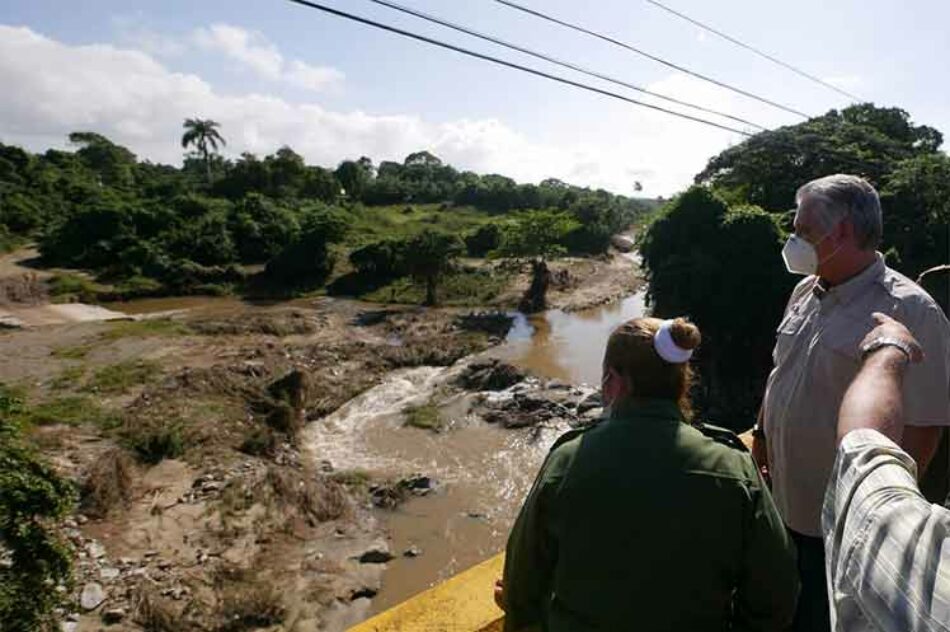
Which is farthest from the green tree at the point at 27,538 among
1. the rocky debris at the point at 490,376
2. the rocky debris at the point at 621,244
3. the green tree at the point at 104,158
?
the green tree at the point at 104,158

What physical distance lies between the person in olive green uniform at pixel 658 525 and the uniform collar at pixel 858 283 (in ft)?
2.65

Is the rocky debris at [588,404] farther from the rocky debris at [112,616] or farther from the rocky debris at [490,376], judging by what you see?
the rocky debris at [112,616]

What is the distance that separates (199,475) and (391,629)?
8.02m

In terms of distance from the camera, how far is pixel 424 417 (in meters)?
12.8

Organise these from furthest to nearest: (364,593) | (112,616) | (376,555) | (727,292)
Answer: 1. (727,292)
2. (376,555)
3. (364,593)
4. (112,616)

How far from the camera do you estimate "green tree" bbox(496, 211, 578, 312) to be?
923 inches

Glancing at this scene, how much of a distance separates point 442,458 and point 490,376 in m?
3.97

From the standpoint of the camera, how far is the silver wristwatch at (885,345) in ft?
4.57

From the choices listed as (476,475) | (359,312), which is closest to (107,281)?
(359,312)

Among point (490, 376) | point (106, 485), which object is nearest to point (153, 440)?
point (106, 485)

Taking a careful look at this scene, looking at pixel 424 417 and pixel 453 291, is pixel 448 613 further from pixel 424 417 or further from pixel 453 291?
pixel 453 291

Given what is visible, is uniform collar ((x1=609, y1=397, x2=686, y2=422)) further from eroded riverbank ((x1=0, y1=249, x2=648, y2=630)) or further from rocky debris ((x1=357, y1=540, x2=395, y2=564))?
rocky debris ((x1=357, y1=540, x2=395, y2=564))

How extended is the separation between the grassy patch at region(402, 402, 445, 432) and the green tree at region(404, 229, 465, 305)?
10884mm

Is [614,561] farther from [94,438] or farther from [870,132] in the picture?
[870,132]
